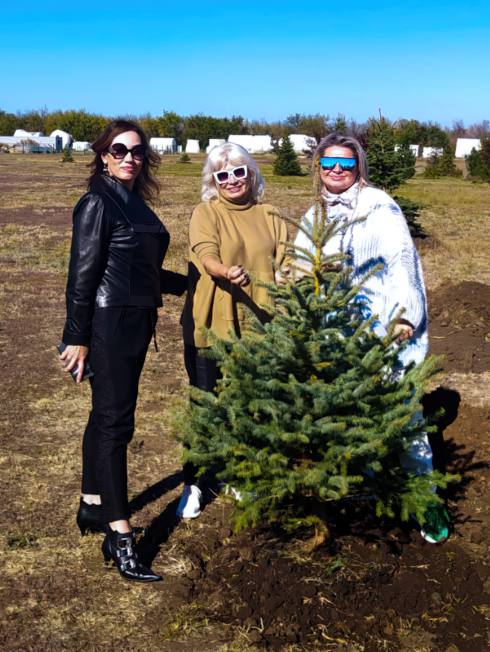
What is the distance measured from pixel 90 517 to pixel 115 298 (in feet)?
4.13

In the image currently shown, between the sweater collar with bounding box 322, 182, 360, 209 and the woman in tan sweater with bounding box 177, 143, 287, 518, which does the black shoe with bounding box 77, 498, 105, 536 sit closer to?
the woman in tan sweater with bounding box 177, 143, 287, 518

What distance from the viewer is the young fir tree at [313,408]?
9.75 ft

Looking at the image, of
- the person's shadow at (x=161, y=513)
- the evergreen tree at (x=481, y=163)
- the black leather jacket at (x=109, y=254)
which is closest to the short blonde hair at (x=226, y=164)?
the black leather jacket at (x=109, y=254)

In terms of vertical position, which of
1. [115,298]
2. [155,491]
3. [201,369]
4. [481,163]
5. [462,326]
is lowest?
[155,491]

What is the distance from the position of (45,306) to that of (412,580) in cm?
692

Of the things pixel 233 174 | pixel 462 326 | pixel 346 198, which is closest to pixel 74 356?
pixel 233 174

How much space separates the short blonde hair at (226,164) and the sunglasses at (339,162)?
0.37 metres

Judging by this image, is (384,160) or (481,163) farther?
(481,163)

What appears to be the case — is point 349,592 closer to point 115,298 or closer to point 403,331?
point 403,331

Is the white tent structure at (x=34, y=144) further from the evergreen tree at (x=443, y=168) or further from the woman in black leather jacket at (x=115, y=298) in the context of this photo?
the woman in black leather jacket at (x=115, y=298)

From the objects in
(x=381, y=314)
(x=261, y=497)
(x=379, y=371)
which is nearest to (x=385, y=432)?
(x=379, y=371)

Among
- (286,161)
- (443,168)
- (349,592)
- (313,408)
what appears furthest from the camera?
(443,168)

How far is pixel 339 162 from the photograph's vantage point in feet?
11.7

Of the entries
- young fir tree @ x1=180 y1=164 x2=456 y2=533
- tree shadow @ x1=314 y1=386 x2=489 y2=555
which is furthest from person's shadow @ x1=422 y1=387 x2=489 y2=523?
young fir tree @ x1=180 y1=164 x2=456 y2=533
